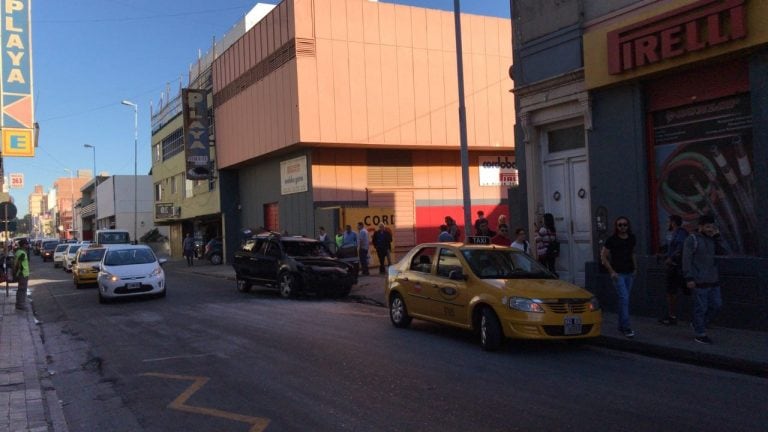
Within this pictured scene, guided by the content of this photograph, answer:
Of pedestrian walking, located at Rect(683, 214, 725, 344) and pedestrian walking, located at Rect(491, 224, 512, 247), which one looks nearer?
pedestrian walking, located at Rect(683, 214, 725, 344)

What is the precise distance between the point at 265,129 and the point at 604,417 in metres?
22.8

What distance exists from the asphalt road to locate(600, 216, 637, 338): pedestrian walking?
985 mm

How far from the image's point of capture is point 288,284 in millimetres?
15859

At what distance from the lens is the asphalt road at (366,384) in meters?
5.58

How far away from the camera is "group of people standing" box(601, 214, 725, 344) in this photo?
8523 millimetres

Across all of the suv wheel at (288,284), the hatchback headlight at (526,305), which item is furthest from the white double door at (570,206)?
the suv wheel at (288,284)

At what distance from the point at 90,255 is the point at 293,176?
842 cm

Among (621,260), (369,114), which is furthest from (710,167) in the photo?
(369,114)

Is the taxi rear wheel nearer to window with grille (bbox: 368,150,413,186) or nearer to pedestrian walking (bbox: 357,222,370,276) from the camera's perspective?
pedestrian walking (bbox: 357,222,370,276)

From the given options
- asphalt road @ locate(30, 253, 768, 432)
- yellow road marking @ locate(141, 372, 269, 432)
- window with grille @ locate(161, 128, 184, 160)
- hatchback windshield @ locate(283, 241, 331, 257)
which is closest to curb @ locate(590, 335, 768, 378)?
asphalt road @ locate(30, 253, 768, 432)

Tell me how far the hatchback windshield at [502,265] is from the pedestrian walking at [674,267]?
1.96 metres

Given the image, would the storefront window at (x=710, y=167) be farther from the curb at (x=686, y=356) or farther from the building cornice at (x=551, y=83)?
the curb at (x=686, y=356)

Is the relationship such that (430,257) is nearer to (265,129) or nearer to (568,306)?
(568,306)

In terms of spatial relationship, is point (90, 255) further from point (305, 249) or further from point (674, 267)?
point (674, 267)
